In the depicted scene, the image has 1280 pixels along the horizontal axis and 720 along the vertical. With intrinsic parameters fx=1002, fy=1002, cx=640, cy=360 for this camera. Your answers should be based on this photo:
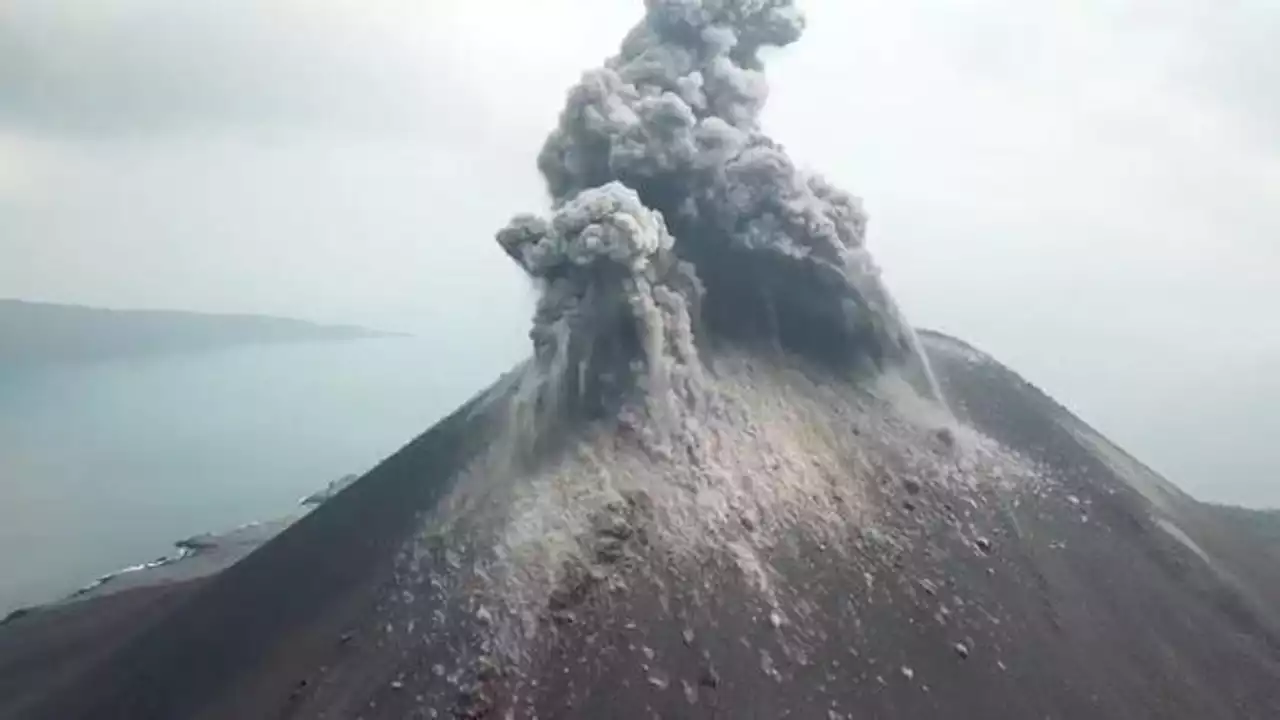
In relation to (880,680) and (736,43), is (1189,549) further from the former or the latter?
(736,43)

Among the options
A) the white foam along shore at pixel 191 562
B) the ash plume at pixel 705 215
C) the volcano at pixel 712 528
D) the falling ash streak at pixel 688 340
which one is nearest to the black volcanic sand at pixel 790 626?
the volcano at pixel 712 528

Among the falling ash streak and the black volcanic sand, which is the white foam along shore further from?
the falling ash streak

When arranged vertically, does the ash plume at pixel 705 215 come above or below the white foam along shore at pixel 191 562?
above

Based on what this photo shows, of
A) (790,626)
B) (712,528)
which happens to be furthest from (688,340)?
(790,626)

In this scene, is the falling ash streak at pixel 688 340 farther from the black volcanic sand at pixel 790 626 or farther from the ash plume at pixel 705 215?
the black volcanic sand at pixel 790 626

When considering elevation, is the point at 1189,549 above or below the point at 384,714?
above

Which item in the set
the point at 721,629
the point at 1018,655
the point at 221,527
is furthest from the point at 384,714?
the point at 221,527

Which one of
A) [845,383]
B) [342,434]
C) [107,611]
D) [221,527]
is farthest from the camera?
[342,434]
